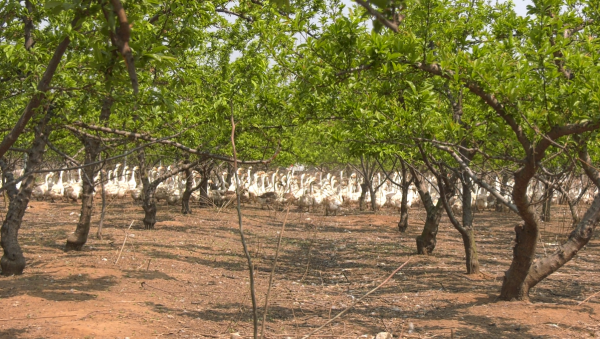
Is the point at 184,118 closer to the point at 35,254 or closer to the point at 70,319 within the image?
the point at 70,319

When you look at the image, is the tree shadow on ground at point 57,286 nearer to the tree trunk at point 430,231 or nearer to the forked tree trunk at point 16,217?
the forked tree trunk at point 16,217

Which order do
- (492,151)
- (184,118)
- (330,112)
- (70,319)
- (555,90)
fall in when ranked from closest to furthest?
(555,90), (70,319), (330,112), (184,118), (492,151)

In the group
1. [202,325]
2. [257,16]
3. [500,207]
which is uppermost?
[257,16]

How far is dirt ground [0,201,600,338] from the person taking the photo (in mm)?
6566

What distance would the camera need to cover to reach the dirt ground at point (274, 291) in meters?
6.57

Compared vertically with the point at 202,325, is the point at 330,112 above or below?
above

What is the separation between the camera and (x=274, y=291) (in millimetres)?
9078

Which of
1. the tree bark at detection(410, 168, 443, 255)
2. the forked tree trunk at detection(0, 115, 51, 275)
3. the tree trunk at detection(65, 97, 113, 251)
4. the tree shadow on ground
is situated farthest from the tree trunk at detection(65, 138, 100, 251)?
the tree bark at detection(410, 168, 443, 255)

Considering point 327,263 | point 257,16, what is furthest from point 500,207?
point 257,16

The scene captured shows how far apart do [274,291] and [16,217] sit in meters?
3.92

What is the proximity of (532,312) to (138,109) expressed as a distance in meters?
5.44

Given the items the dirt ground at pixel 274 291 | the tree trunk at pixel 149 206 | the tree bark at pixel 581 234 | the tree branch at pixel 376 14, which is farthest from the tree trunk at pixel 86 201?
the tree branch at pixel 376 14

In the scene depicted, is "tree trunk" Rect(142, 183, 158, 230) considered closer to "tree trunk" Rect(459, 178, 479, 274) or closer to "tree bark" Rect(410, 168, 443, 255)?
"tree bark" Rect(410, 168, 443, 255)

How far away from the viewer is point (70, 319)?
21.5ft
